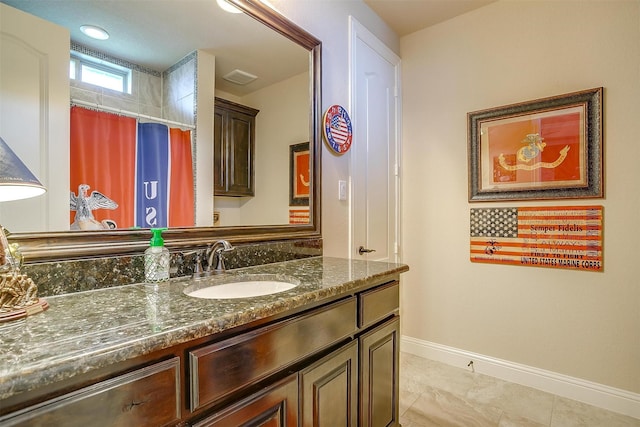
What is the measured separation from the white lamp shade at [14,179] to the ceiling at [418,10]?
2.27m

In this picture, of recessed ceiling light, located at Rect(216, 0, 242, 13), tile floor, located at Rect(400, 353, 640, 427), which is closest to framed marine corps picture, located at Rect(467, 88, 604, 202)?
tile floor, located at Rect(400, 353, 640, 427)

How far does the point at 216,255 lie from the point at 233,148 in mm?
491

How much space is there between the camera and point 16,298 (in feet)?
2.31

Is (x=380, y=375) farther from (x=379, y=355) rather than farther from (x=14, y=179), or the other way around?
(x=14, y=179)

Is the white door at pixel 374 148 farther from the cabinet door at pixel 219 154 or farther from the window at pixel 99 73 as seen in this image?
the window at pixel 99 73

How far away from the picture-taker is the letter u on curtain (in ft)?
3.69

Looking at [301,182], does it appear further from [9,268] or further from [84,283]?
[9,268]

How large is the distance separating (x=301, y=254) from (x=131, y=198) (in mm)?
878

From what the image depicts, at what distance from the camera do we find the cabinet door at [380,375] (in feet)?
4.08

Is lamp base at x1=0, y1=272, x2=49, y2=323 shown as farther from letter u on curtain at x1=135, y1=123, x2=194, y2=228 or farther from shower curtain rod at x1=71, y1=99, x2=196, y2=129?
shower curtain rod at x1=71, y1=99, x2=196, y2=129

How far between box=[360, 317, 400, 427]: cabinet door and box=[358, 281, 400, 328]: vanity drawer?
5cm

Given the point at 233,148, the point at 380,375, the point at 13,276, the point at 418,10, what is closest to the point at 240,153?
the point at 233,148

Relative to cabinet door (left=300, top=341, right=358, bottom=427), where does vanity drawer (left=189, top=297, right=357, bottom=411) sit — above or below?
above

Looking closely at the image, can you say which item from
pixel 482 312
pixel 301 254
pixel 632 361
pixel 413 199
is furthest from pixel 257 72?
pixel 632 361
